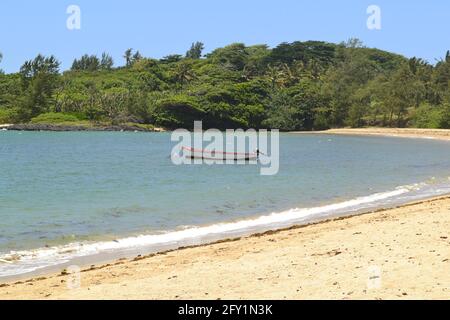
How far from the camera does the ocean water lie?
15234 millimetres

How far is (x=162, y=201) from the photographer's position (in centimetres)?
2352

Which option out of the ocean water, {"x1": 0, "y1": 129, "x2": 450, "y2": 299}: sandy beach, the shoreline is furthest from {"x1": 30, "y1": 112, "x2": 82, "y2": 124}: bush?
{"x1": 0, "y1": 129, "x2": 450, "y2": 299}: sandy beach

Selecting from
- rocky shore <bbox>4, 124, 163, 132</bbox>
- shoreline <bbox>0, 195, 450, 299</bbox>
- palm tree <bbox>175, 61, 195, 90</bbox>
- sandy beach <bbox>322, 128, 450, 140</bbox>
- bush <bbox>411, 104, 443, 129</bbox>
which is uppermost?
palm tree <bbox>175, 61, 195, 90</bbox>

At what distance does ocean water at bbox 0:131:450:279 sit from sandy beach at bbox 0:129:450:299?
203cm

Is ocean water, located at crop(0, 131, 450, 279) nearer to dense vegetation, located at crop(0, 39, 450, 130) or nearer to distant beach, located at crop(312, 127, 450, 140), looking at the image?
distant beach, located at crop(312, 127, 450, 140)

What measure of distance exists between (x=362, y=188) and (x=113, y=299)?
20.9m

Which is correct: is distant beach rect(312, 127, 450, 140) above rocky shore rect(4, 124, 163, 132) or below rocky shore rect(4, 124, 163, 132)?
below

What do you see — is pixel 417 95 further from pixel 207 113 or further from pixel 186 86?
pixel 186 86

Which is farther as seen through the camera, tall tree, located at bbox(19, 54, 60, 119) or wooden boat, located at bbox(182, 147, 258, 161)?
tall tree, located at bbox(19, 54, 60, 119)

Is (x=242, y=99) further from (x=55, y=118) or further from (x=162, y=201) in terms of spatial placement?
(x=162, y=201)

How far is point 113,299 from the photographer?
8.70 meters

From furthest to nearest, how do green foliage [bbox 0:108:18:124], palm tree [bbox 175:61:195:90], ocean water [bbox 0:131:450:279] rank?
1. palm tree [bbox 175:61:195:90]
2. green foliage [bbox 0:108:18:124]
3. ocean water [bbox 0:131:450:279]

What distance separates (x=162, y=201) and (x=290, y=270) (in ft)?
45.0

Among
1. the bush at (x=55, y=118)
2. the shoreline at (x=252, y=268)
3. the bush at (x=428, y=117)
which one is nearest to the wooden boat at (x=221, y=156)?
the shoreline at (x=252, y=268)
